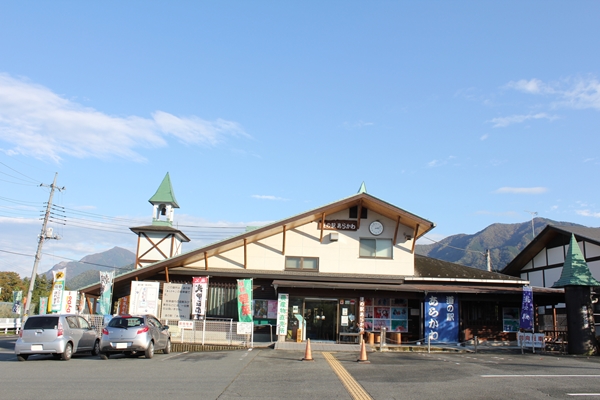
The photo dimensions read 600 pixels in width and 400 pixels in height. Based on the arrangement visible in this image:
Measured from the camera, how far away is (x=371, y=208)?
26406 mm

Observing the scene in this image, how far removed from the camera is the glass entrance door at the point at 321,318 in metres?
24.5

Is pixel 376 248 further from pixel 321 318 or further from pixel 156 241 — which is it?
pixel 156 241

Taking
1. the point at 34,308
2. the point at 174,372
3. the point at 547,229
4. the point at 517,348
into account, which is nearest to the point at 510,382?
the point at 174,372

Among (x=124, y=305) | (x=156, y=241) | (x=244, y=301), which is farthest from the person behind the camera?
(x=156, y=241)

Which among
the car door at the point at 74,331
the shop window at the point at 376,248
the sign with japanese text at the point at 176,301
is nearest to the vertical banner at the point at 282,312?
the sign with japanese text at the point at 176,301

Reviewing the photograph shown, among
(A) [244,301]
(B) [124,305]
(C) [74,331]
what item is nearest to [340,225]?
(A) [244,301]

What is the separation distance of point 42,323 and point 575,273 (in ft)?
64.2

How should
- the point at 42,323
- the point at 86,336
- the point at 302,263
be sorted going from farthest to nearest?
the point at 302,263 → the point at 86,336 → the point at 42,323

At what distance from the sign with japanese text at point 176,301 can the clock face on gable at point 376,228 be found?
31.2 ft

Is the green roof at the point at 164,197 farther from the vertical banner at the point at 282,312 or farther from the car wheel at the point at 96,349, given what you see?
the car wheel at the point at 96,349

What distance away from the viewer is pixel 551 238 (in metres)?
31.7

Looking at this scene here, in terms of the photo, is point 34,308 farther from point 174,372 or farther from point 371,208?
point 174,372

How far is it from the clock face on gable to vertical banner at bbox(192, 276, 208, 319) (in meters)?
8.78

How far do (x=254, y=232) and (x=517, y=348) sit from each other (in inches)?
512
